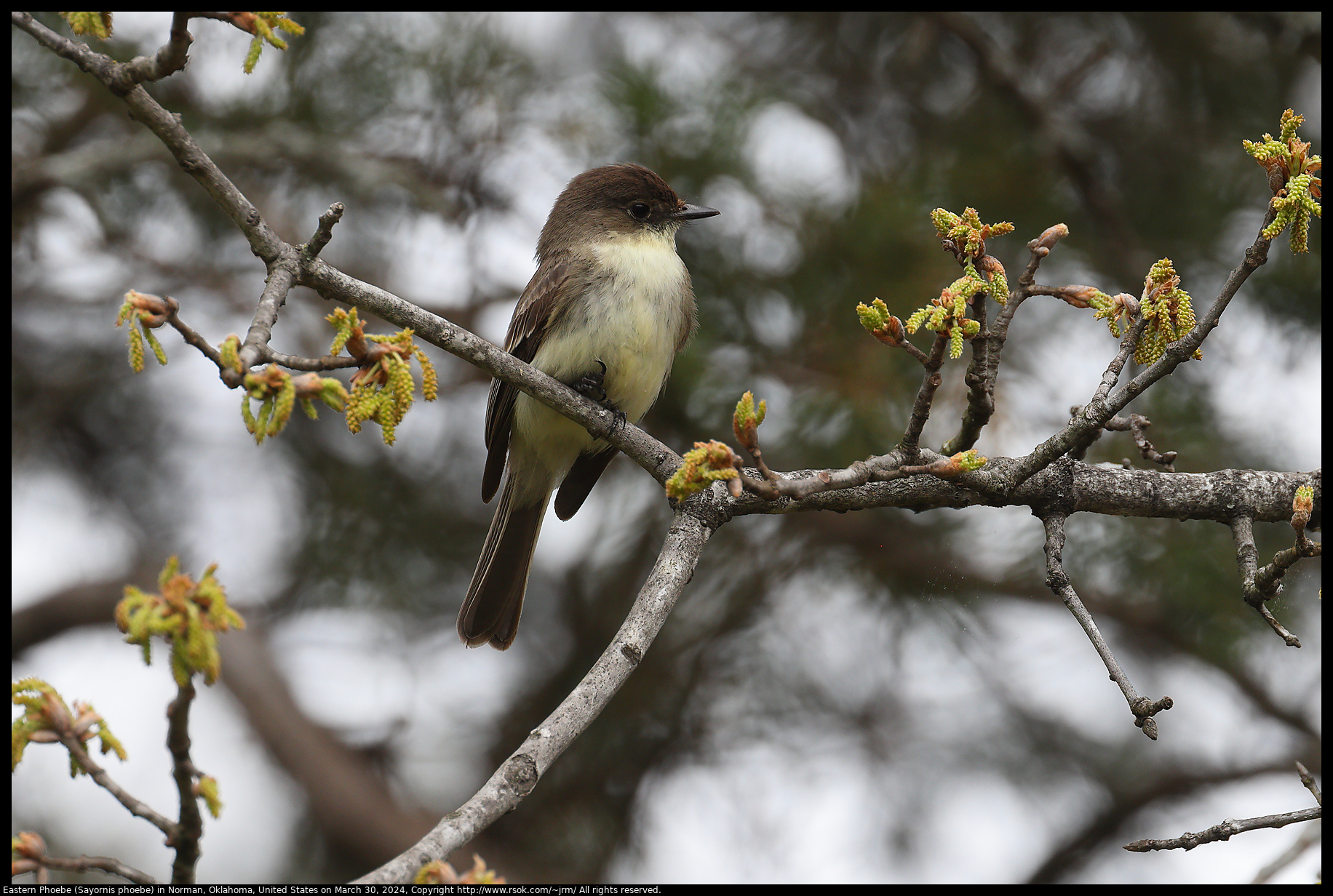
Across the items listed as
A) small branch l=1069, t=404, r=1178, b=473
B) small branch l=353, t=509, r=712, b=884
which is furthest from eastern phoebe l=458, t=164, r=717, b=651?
small branch l=1069, t=404, r=1178, b=473

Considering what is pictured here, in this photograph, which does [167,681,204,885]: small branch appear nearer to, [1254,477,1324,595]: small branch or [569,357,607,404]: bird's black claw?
[1254,477,1324,595]: small branch

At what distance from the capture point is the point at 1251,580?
2408mm

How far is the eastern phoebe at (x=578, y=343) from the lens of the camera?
4141 mm

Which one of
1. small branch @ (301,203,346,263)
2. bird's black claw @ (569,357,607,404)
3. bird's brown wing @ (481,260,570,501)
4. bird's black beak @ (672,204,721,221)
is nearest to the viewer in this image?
small branch @ (301,203,346,263)

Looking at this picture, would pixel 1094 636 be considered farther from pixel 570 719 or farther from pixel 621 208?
pixel 621 208

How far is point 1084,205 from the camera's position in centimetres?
489

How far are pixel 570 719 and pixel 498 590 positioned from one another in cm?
213

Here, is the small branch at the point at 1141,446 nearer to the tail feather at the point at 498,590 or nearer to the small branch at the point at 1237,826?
the small branch at the point at 1237,826

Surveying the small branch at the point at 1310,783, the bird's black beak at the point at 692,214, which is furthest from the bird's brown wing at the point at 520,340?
the small branch at the point at 1310,783

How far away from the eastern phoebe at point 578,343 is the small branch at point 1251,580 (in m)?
2.10

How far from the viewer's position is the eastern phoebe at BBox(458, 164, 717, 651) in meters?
4.14

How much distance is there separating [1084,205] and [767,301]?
1598 mm

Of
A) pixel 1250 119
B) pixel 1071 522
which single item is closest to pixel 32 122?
pixel 1071 522

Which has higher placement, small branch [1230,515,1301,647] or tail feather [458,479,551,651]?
tail feather [458,479,551,651]
